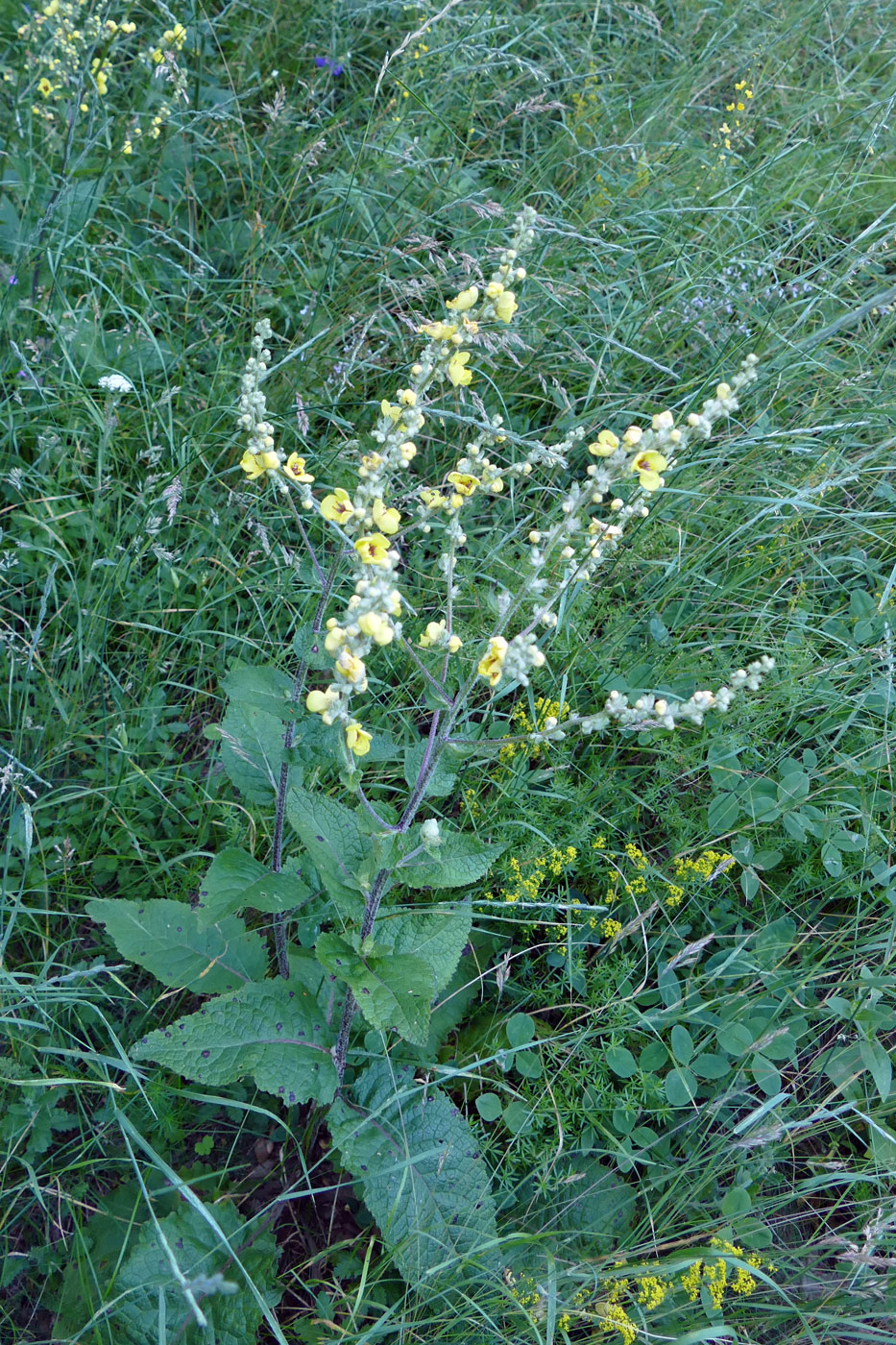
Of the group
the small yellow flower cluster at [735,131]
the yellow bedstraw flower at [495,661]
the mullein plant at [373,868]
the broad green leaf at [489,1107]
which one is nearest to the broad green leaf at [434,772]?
the mullein plant at [373,868]

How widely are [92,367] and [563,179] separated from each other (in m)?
2.21

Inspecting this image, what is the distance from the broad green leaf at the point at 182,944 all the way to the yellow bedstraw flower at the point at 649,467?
1.38 m

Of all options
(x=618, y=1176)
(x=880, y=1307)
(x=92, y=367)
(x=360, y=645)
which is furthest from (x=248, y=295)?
(x=880, y=1307)

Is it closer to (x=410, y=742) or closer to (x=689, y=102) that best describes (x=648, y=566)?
(x=410, y=742)

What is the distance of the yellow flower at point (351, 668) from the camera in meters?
1.46

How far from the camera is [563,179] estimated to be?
3.76 m

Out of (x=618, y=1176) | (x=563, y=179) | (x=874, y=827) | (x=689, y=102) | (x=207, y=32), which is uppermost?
(x=207, y=32)

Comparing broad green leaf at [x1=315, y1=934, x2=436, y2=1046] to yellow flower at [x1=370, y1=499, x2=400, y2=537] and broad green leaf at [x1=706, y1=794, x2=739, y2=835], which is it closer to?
yellow flower at [x1=370, y1=499, x2=400, y2=537]

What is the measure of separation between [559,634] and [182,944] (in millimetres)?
1413

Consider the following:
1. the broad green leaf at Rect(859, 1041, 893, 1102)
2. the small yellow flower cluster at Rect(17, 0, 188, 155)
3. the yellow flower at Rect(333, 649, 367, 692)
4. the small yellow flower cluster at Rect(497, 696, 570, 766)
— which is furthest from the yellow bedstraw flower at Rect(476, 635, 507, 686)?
the small yellow flower cluster at Rect(17, 0, 188, 155)

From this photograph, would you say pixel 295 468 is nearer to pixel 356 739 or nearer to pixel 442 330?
pixel 442 330

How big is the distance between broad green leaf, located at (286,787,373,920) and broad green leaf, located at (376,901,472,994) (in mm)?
153

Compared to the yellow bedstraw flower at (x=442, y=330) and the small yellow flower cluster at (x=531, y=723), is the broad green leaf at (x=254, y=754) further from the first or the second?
the yellow bedstraw flower at (x=442, y=330)

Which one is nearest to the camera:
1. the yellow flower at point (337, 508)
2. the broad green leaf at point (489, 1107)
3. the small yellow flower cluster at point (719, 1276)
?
the yellow flower at point (337, 508)
